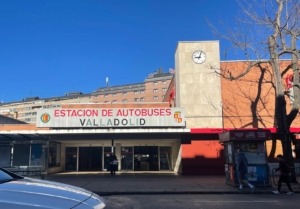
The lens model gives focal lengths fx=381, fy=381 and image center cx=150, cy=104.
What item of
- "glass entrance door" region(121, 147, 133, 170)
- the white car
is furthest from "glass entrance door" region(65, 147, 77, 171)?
the white car

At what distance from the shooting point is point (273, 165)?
90.7 ft

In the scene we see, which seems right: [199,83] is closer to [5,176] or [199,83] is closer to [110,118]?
[110,118]

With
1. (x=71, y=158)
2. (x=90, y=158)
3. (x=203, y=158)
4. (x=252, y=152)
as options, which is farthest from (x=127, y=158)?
(x=252, y=152)

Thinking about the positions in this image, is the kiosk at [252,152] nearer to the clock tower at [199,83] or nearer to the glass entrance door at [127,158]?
the clock tower at [199,83]

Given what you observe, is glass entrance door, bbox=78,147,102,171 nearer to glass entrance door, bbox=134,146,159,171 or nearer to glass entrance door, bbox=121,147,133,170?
glass entrance door, bbox=121,147,133,170

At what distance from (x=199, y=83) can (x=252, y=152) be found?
1098 centimetres

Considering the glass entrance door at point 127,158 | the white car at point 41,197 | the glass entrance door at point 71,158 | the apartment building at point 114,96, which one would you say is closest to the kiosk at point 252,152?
the glass entrance door at point 127,158

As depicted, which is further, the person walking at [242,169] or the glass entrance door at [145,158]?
the glass entrance door at [145,158]

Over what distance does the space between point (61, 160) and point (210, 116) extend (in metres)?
14.3

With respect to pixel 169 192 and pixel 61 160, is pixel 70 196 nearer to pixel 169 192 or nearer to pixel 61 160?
pixel 169 192

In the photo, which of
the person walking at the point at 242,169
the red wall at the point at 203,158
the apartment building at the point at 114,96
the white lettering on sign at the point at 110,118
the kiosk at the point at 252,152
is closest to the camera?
the person walking at the point at 242,169

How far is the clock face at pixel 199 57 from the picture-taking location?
29.8 metres

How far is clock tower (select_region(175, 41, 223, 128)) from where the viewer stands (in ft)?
95.2

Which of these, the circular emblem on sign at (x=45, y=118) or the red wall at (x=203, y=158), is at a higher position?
the circular emblem on sign at (x=45, y=118)
